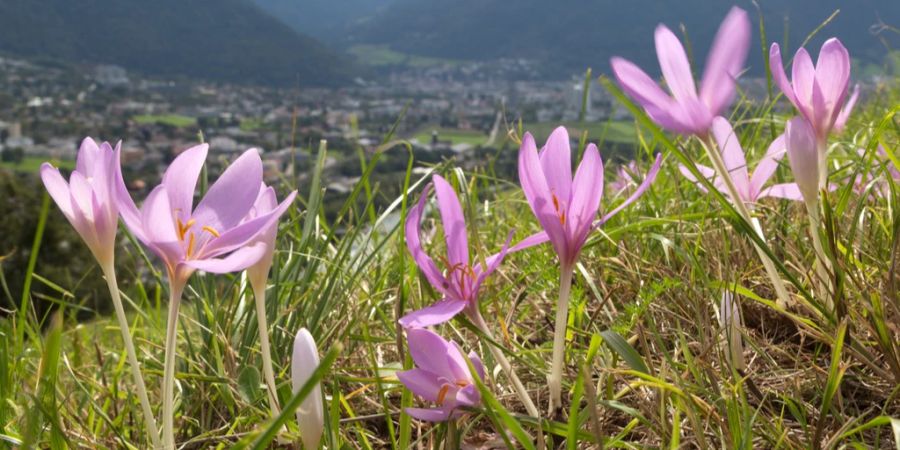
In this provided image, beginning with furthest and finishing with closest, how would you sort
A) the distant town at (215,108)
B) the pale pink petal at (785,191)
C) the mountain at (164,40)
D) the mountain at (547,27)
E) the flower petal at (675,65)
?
the mountain at (164,40), the mountain at (547,27), the distant town at (215,108), the pale pink petal at (785,191), the flower petal at (675,65)

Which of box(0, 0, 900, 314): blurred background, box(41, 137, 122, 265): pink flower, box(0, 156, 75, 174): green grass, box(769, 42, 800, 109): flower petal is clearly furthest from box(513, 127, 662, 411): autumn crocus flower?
box(0, 156, 75, 174): green grass

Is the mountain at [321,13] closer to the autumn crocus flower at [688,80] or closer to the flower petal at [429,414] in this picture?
the autumn crocus flower at [688,80]

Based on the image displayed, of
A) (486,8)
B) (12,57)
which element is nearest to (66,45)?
(12,57)

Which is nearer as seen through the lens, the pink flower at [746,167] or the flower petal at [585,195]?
the flower petal at [585,195]

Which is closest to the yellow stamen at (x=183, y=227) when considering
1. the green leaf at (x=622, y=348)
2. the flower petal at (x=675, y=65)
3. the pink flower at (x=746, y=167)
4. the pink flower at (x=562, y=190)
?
the pink flower at (x=562, y=190)

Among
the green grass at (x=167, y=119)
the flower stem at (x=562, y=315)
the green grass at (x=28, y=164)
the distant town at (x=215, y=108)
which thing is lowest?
the green grass at (x=28, y=164)

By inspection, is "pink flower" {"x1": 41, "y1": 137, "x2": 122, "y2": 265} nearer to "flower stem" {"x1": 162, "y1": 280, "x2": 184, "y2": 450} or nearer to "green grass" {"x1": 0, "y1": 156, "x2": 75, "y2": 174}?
"flower stem" {"x1": 162, "y1": 280, "x2": 184, "y2": 450}

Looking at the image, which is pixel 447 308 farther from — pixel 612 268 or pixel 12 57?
pixel 12 57
